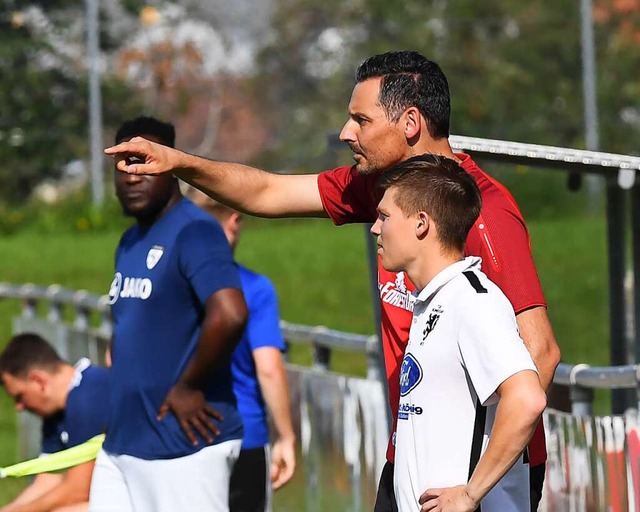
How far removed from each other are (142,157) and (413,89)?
809 millimetres

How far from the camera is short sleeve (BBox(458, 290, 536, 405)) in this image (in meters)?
3.75

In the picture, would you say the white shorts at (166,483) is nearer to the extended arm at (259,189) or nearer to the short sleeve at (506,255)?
the extended arm at (259,189)

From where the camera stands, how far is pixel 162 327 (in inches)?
230

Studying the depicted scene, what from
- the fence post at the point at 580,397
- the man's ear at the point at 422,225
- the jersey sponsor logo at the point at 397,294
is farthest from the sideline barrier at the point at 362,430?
the man's ear at the point at 422,225

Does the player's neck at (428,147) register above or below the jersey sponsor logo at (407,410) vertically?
above

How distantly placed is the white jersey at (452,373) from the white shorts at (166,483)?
1.93m

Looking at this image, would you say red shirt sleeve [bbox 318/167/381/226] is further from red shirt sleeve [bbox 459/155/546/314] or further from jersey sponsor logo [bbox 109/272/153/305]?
jersey sponsor logo [bbox 109/272/153/305]

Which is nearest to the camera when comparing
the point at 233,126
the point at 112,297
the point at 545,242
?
the point at 112,297

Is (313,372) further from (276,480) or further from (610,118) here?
(610,118)

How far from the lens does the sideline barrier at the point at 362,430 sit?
5.39 m

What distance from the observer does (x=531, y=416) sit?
3711 mm

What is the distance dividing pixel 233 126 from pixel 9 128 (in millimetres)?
23930

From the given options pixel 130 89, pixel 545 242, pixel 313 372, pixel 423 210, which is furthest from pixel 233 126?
pixel 423 210

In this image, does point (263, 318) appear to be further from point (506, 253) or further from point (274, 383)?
point (506, 253)
